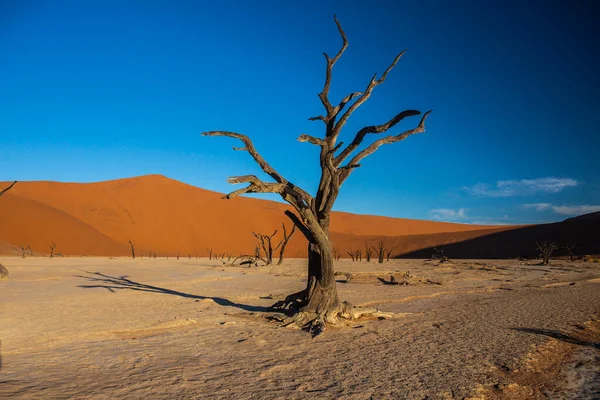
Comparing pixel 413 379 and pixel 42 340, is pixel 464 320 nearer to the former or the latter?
pixel 413 379

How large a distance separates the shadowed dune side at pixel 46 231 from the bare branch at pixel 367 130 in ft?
140

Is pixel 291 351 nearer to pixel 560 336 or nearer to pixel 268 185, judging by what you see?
pixel 268 185

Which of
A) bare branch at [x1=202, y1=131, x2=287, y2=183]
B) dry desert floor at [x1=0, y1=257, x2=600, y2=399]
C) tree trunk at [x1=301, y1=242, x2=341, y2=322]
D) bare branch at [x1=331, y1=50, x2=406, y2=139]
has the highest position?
bare branch at [x1=331, y1=50, x2=406, y2=139]

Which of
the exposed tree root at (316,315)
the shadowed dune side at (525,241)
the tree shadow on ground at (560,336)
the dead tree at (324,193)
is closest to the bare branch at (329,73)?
→ the dead tree at (324,193)

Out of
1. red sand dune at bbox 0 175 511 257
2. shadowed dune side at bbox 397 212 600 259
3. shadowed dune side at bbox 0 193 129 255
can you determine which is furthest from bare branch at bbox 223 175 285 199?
red sand dune at bbox 0 175 511 257

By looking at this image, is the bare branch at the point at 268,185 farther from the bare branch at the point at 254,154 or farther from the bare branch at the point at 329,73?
the bare branch at the point at 329,73

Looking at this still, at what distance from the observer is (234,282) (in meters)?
15.2

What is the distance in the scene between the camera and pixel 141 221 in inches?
2311

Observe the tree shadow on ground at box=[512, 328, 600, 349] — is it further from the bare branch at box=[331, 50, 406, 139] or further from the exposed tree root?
the bare branch at box=[331, 50, 406, 139]

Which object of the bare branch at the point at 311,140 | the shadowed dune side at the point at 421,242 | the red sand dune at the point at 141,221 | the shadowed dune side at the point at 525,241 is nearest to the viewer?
the bare branch at the point at 311,140

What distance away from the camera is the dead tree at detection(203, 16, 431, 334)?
23.7 feet

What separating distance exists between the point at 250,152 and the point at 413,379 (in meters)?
4.92

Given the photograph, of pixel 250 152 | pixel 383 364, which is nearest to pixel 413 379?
pixel 383 364

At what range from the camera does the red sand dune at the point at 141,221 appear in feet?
148
